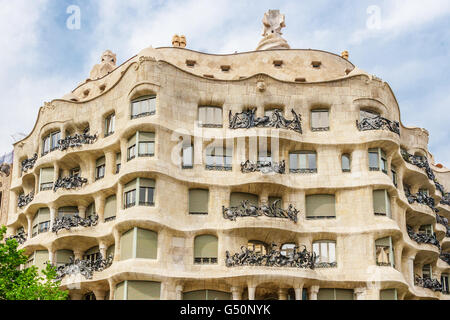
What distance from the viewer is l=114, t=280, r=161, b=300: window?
139 feet

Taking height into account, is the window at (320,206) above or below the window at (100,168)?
below

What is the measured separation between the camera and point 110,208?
47250 mm

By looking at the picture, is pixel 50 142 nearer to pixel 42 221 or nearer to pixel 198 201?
pixel 42 221

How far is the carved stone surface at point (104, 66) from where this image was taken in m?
58.5

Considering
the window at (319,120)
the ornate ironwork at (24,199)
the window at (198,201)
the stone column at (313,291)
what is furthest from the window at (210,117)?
the ornate ironwork at (24,199)

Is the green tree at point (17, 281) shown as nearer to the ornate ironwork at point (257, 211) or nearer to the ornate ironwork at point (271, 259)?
the ornate ironwork at point (271, 259)

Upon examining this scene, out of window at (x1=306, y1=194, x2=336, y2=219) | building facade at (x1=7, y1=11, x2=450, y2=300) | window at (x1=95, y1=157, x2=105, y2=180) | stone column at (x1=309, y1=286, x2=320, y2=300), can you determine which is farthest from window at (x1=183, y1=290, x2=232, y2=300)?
window at (x1=95, y1=157, x2=105, y2=180)

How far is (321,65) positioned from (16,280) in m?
24.8

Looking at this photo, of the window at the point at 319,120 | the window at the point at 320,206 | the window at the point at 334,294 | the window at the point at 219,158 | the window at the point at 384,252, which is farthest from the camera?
the window at the point at 319,120

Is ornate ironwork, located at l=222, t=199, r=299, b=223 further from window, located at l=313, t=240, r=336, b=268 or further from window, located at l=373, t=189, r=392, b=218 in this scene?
window, located at l=373, t=189, r=392, b=218

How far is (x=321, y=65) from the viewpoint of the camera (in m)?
52.9

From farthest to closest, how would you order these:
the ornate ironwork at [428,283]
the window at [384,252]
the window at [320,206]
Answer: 1. the ornate ironwork at [428,283]
2. the window at [320,206]
3. the window at [384,252]

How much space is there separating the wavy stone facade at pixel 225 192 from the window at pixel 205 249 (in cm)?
6
